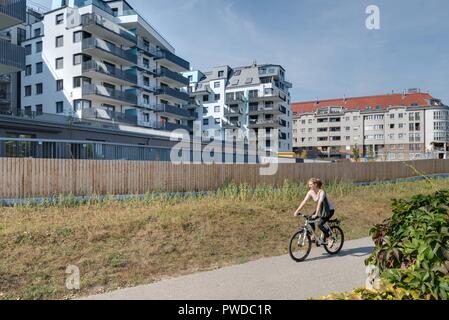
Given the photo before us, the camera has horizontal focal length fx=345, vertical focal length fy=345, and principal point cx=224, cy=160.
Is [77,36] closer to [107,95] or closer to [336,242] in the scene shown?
[107,95]

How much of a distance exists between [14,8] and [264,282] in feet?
74.4

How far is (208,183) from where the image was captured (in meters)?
13.9

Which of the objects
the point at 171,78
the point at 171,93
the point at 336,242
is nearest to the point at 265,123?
the point at 171,93

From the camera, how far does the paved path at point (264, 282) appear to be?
187 inches

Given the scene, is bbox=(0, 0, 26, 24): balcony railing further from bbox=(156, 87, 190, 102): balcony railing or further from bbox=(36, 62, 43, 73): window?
bbox=(156, 87, 190, 102): balcony railing

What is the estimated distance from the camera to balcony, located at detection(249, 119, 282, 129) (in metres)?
63.0

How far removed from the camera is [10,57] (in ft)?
65.7

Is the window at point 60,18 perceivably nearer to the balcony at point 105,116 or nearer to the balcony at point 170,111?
the balcony at point 105,116

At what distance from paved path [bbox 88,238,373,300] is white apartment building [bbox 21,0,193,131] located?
109ft

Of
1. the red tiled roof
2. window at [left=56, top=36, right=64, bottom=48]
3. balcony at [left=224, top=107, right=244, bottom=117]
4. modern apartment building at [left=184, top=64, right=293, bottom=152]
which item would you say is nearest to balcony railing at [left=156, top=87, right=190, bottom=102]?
modern apartment building at [left=184, top=64, right=293, bottom=152]

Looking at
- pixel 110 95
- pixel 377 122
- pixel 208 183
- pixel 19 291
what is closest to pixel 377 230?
pixel 19 291

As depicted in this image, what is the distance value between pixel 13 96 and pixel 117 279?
139 feet

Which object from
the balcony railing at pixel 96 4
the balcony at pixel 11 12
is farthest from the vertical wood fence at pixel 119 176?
the balcony railing at pixel 96 4

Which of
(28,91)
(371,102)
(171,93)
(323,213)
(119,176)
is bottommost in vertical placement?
(323,213)
